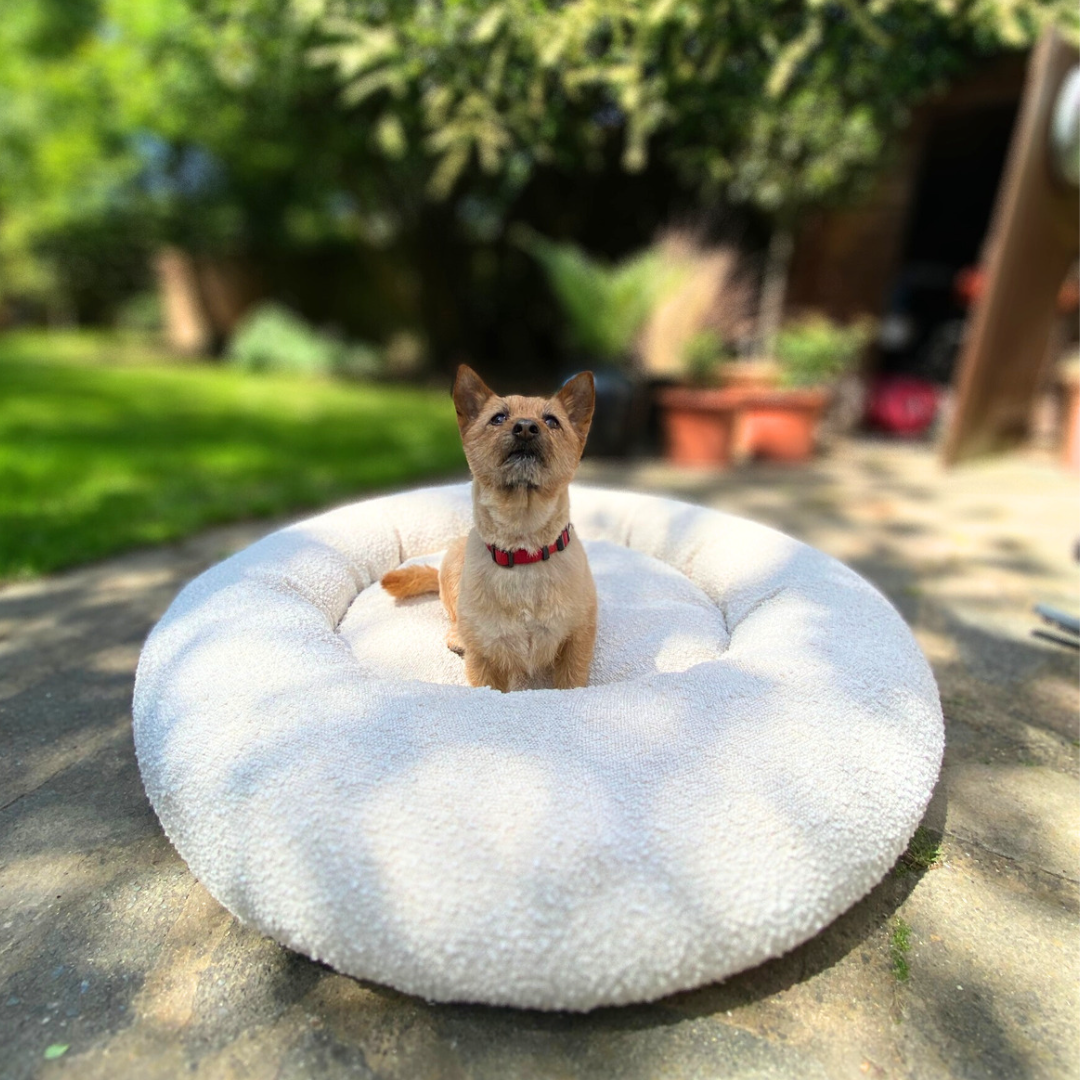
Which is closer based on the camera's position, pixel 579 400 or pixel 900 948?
pixel 900 948

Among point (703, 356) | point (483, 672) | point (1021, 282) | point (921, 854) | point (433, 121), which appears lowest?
point (921, 854)

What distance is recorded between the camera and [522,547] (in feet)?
6.89

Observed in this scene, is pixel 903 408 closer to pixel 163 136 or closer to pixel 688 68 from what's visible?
pixel 688 68

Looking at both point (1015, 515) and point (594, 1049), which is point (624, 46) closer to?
point (1015, 515)

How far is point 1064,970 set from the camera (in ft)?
5.64

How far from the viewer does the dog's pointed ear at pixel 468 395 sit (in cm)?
211

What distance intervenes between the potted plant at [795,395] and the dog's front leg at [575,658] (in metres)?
4.95

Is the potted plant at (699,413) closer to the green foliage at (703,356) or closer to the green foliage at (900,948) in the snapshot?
the green foliage at (703,356)

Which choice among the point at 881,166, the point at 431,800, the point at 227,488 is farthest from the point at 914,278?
the point at 431,800

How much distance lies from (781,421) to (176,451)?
536 centimetres

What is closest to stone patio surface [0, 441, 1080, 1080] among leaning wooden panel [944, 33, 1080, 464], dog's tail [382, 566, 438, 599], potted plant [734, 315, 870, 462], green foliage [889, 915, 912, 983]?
green foliage [889, 915, 912, 983]

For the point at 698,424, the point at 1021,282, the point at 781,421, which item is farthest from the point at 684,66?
the point at 1021,282

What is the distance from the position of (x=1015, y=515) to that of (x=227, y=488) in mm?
5726

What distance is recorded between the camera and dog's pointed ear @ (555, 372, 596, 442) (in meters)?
2.14
